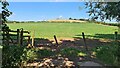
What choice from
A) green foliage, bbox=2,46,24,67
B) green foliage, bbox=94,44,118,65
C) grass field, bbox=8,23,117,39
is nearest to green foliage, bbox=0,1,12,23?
green foliage, bbox=2,46,24,67

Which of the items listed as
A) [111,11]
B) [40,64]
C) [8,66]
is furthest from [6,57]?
[111,11]

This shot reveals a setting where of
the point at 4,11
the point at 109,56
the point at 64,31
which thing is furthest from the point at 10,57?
the point at 64,31

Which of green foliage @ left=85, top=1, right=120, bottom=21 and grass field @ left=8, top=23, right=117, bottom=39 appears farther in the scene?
grass field @ left=8, top=23, right=117, bottom=39

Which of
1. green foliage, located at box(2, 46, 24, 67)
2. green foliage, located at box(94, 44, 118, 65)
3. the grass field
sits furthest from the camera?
the grass field

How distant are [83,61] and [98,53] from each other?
8.12 feet

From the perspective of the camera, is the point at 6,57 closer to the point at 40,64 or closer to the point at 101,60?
the point at 40,64

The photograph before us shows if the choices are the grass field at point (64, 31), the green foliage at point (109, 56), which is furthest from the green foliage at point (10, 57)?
the grass field at point (64, 31)

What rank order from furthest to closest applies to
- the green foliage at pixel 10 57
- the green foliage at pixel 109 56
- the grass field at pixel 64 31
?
the grass field at pixel 64 31, the green foliage at pixel 109 56, the green foliage at pixel 10 57

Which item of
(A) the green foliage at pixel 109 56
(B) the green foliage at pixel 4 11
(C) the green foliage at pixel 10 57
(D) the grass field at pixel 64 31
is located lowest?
(D) the grass field at pixel 64 31

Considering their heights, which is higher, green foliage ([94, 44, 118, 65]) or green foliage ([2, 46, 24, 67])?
green foliage ([2, 46, 24, 67])

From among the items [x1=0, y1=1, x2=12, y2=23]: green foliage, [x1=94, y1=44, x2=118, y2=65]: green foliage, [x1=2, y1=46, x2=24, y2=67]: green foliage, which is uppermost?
[x1=0, y1=1, x2=12, y2=23]: green foliage

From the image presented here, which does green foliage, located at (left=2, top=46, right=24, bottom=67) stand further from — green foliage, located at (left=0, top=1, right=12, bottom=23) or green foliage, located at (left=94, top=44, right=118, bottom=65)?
green foliage, located at (left=94, top=44, right=118, bottom=65)

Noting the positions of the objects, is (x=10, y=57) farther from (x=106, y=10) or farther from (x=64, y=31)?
(x=64, y=31)

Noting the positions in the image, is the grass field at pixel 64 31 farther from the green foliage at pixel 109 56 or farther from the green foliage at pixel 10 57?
the green foliage at pixel 10 57
